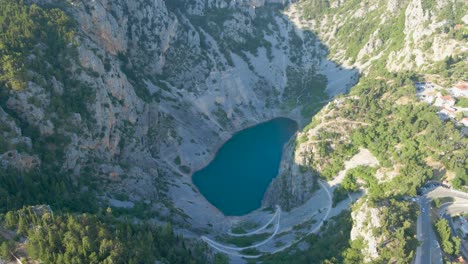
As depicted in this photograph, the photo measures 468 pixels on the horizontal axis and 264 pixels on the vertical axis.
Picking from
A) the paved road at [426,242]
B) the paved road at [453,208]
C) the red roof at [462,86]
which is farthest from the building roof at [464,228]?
the red roof at [462,86]

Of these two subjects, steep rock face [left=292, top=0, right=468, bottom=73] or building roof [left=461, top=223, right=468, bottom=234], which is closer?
building roof [left=461, top=223, right=468, bottom=234]

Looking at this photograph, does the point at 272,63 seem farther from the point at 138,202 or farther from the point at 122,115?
the point at 138,202

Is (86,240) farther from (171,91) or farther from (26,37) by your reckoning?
(171,91)

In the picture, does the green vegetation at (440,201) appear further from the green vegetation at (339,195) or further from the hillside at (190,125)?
the green vegetation at (339,195)

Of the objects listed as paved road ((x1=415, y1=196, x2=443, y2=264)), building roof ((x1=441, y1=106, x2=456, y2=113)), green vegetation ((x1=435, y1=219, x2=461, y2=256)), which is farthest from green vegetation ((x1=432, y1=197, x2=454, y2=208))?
building roof ((x1=441, y1=106, x2=456, y2=113))

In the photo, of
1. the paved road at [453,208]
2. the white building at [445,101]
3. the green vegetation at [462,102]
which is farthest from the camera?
the white building at [445,101]

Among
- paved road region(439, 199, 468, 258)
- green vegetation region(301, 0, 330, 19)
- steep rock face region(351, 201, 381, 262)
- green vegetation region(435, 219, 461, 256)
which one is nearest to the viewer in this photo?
green vegetation region(435, 219, 461, 256)

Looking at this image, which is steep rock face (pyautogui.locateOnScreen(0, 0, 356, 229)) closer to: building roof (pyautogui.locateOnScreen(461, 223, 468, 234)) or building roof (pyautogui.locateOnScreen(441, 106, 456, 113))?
building roof (pyautogui.locateOnScreen(441, 106, 456, 113))
